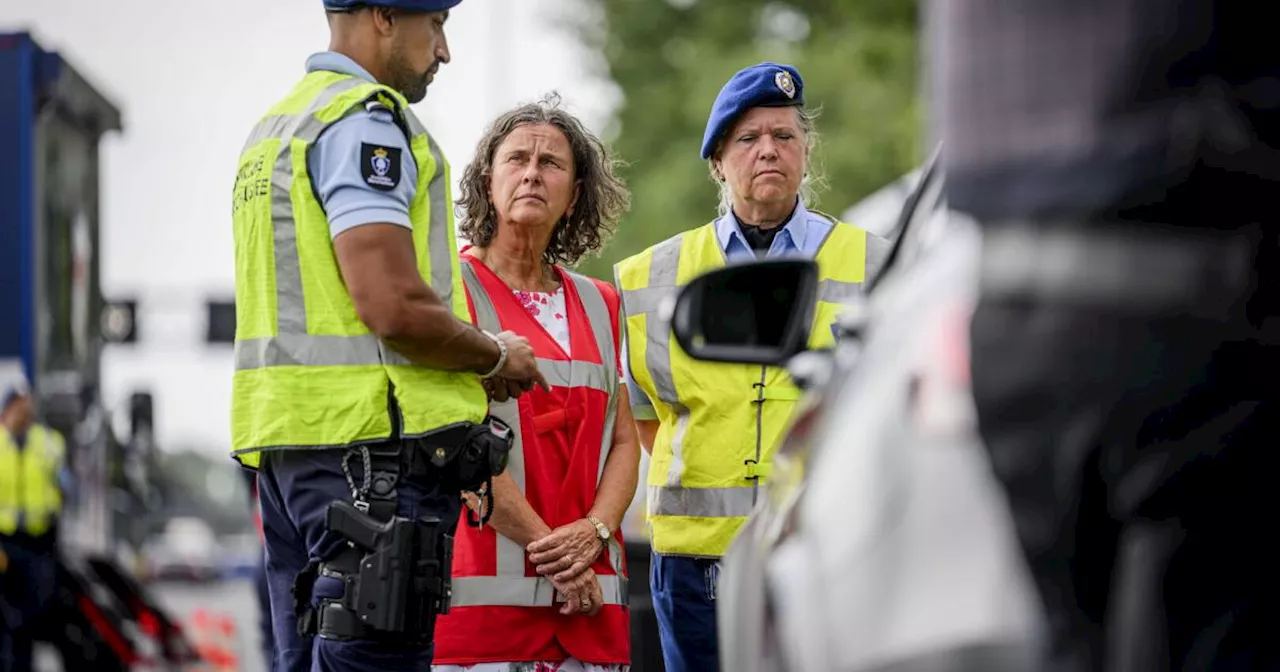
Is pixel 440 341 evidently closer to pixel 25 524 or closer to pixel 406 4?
pixel 406 4

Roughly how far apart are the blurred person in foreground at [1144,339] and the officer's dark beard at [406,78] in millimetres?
2229

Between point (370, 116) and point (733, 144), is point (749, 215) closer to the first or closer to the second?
point (733, 144)

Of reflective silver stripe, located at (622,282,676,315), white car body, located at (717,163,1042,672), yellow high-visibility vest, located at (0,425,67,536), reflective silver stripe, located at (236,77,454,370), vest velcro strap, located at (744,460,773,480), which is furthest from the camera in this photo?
yellow high-visibility vest, located at (0,425,67,536)

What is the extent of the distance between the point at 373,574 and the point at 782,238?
68.9 inches

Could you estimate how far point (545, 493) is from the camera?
209 inches

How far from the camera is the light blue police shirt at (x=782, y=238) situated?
5.59m

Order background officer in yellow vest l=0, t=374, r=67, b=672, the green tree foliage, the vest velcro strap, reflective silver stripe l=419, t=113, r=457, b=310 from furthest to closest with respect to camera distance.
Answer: the green tree foliage < background officer in yellow vest l=0, t=374, r=67, b=672 < the vest velcro strap < reflective silver stripe l=419, t=113, r=457, b=310

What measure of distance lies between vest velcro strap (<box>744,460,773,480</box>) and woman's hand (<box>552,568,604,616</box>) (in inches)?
17.5

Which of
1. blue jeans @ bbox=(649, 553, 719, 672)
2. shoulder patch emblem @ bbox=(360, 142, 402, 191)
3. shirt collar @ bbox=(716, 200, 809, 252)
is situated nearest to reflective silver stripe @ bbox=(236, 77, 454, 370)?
shoulder patch emblem @ bbox=(360, 142, 402, 191)

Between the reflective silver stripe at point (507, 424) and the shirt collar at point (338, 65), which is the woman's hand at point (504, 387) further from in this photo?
the shirt collar at point (338, 65)

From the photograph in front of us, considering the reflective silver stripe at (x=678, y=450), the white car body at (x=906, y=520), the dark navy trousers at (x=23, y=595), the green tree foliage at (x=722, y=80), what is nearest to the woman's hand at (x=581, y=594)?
the reflective silver stripe at (x=678, y=450)

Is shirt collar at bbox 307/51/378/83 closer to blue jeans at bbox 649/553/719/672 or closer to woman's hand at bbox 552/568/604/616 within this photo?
woman's hand at bbox 552/568/604/616

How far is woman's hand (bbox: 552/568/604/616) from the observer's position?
520 cm

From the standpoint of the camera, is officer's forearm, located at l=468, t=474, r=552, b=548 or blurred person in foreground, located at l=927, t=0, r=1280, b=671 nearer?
blurred person in foreground, located at l=927, t=0, r=1280, b=671
